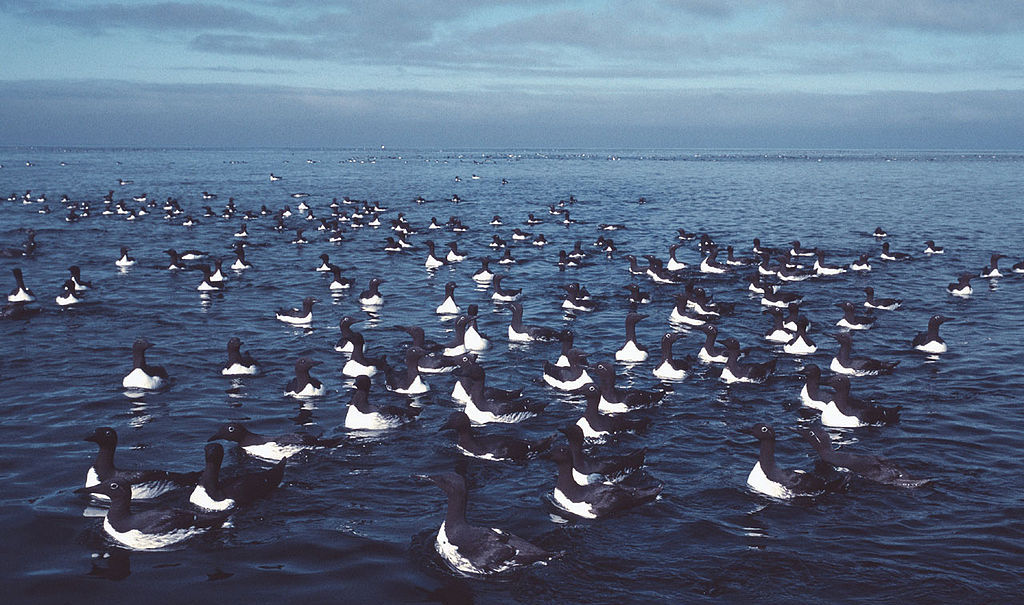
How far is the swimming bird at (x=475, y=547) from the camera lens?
11492mm

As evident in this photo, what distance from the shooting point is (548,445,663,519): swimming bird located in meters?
13.2

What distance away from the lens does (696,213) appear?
2579 inches

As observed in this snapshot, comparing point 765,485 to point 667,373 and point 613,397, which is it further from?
point 667,373

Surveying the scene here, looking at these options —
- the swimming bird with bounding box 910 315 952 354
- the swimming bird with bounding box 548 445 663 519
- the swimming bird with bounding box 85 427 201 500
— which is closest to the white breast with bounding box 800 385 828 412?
the swimming bird with bounding box 548 445 663 519

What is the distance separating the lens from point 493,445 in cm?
1556

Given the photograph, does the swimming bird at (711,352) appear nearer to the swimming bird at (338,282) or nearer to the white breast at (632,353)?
the white breast at (632,353)

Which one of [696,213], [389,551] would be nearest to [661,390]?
[389,551]

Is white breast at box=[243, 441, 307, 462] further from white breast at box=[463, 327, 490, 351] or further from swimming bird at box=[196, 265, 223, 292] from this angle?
swimming bird at box=[196, 265, 223, 292]

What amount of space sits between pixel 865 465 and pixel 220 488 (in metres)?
11.0

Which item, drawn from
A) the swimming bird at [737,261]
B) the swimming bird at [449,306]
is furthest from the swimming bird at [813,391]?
the swimming bird at [737,261]

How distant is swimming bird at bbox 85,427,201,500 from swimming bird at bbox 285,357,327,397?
5246 mm

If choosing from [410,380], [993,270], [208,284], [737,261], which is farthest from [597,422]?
[993,270]

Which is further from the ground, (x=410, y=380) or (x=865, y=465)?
(x=865, y=465)

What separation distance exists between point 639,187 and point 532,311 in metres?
69.9
